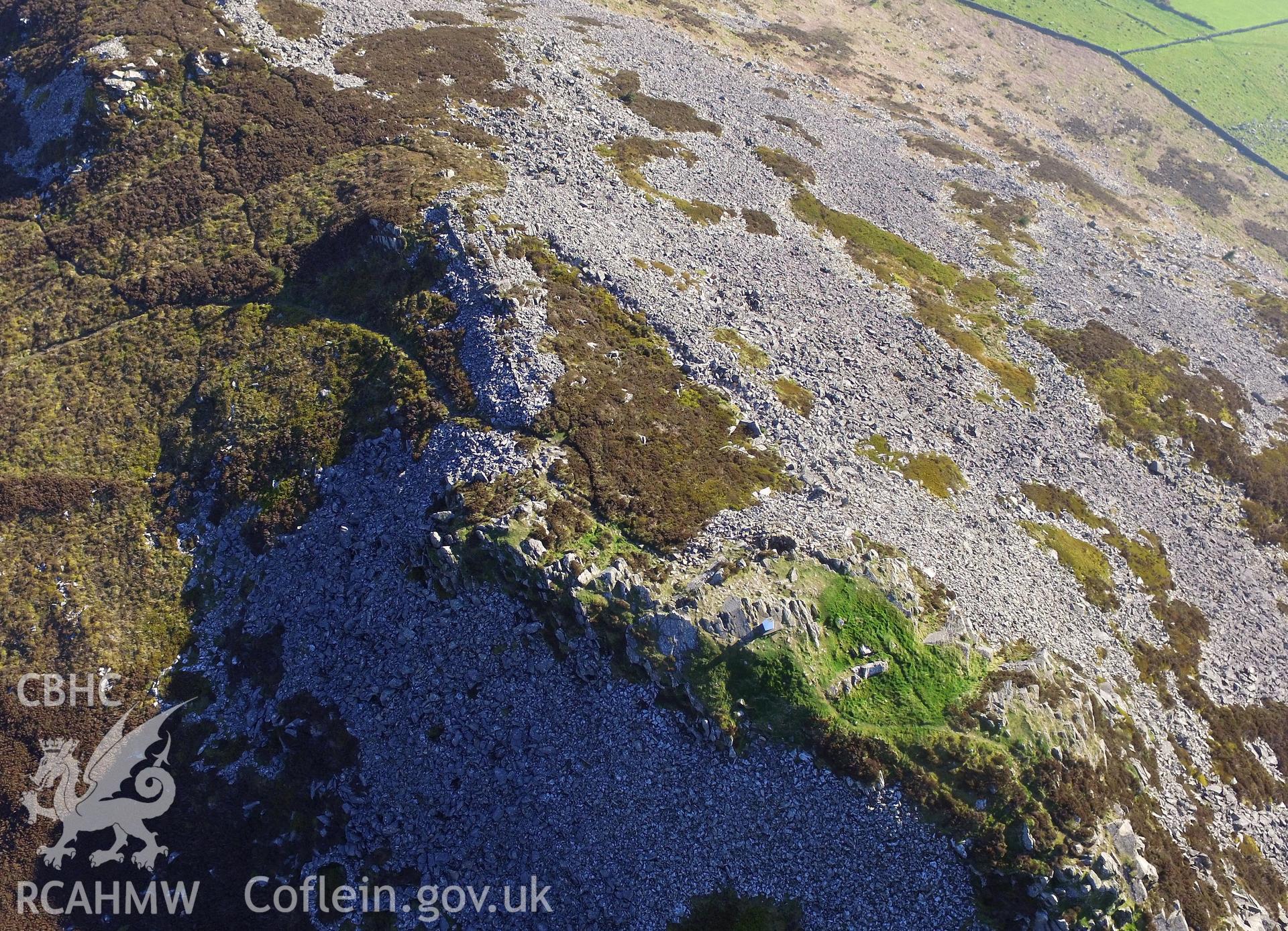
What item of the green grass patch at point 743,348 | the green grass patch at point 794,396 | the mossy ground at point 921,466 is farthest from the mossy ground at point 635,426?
the mossy ground at point 921,466

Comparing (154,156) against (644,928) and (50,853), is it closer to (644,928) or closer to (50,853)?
(50,853)

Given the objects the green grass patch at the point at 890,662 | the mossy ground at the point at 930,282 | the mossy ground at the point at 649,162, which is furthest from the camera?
the mossy ground at the point at 649,162

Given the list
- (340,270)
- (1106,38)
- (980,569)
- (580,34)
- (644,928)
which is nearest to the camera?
(644,928)

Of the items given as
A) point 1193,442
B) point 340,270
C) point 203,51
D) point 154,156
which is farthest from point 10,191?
point 1193,442

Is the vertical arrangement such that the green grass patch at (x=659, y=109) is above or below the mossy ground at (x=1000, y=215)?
above

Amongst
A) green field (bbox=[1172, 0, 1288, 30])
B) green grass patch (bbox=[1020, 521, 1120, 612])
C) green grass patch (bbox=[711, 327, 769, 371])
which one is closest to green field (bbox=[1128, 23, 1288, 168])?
green field (bbox=[1172, 0, 1288, 30])

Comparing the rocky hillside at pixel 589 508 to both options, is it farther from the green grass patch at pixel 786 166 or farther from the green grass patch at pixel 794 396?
the green grass patch at pixel 786 166
